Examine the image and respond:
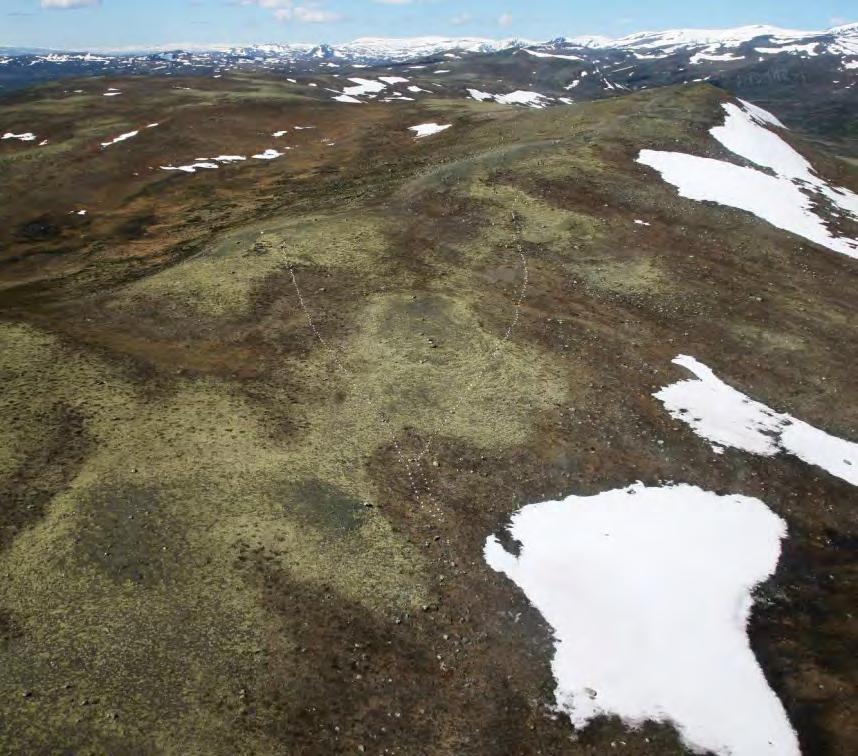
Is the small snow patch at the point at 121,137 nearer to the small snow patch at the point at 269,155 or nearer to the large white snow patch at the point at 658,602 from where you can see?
the small snow patch at the point at 269,155

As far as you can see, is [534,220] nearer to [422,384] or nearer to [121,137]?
[422,384]

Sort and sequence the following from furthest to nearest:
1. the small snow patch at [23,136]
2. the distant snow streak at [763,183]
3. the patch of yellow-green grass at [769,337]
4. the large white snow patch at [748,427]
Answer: the small snow patch at [23,136] → the distant snow streak at [763,183] → the patch of yellow-green grass at [769,337] → the large white snow patch at [748,427]

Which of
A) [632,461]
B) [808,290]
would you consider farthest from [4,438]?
[808,290]

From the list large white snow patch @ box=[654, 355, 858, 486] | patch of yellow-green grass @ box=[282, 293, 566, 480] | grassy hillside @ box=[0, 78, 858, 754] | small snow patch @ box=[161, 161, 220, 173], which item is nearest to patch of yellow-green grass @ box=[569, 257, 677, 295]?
grassy hillside @ box=[0, 78, 858, 754]

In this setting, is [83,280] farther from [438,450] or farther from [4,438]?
[438,450]

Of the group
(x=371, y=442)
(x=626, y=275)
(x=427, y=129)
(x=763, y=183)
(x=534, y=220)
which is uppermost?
(x=763, y=183)

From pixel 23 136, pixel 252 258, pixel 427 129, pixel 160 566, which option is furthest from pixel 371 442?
pixel 23 136

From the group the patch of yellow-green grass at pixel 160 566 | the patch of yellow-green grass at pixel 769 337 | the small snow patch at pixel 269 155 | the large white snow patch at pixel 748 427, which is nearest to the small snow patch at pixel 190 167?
the small snow patch at pixel 269 155
